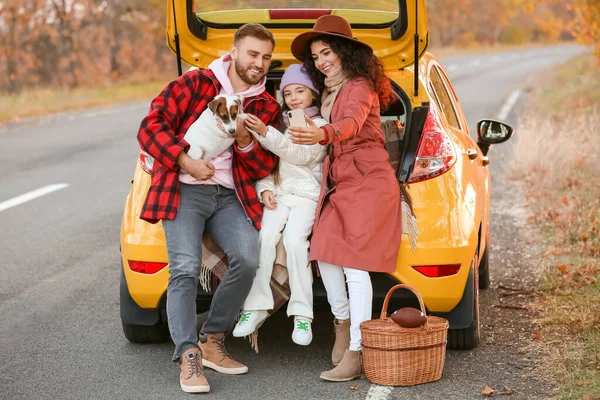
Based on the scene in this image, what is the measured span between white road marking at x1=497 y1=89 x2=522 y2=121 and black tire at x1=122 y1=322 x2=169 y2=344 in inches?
525

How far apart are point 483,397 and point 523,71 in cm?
3193

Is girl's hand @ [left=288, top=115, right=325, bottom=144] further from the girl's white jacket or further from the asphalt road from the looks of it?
the asphalt road

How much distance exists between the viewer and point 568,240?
786 centimetres

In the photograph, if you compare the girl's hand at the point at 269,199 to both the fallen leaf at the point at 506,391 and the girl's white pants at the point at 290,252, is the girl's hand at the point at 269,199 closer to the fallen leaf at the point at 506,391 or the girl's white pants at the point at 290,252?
the girl's white pants at the point at 290,252

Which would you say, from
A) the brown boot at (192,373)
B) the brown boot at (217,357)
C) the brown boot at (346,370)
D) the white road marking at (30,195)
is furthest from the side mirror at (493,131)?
the white road marking at (30,195)

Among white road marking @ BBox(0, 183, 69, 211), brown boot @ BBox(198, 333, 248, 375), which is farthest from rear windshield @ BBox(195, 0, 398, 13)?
white road marking @ BBox(0, 183, 69, 211)

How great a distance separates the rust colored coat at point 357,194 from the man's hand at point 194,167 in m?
0.58

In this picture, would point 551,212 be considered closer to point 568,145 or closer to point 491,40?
point 568,145

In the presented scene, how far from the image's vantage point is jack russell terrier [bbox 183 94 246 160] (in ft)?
16.1

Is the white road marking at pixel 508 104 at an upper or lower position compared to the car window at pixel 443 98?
lower

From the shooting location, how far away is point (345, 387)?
4.75 m

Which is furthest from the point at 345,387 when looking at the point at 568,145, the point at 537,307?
the point at 568,145

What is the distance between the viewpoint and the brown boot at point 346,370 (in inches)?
190

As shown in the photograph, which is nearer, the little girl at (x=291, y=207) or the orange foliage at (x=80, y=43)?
the little girl at (x=291, y=207)
